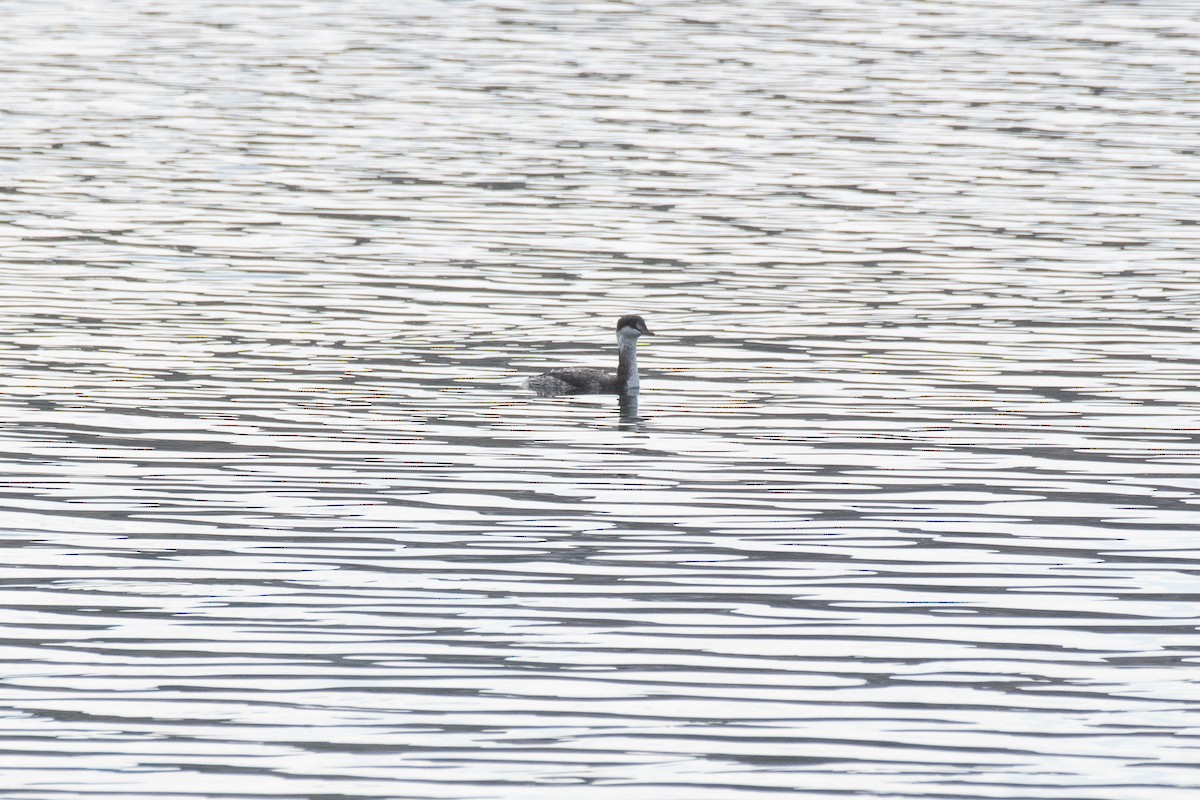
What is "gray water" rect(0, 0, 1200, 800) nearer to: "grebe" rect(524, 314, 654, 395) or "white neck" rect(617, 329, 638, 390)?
"grebe" rect(524, 314, 654, 395)

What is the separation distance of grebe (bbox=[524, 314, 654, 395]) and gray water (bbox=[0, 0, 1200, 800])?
1.31 ft

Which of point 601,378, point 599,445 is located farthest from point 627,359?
point 599,445

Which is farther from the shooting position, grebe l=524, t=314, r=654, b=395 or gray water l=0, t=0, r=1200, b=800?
grebe l=524, t=314, r=654, b=395

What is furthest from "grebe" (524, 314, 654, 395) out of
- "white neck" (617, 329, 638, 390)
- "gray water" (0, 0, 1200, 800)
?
"gray water" (0, 0, 1200, 800)

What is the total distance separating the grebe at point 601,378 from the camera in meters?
24.3

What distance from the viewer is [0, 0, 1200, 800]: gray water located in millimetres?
12625

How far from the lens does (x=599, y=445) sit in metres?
21.7

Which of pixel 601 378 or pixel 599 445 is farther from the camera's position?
pixel 601 378

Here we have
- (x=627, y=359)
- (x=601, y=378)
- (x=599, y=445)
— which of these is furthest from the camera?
(x=627, y=359)

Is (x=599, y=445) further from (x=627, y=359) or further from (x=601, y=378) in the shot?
(x=627, y=359)

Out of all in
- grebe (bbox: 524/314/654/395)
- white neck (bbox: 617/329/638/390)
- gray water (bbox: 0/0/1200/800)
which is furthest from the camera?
white neck (bbox: 617/329/638/390)

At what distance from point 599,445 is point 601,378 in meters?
2.70

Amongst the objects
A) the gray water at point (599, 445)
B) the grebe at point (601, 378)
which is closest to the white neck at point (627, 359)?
the grebe at point (601, 378)

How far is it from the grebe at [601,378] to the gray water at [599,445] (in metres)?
0.40
